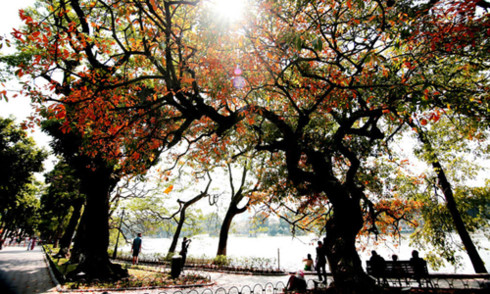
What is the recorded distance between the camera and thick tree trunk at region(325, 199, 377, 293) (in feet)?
20.0

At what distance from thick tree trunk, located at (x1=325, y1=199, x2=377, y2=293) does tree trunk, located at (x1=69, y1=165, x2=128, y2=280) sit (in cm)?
958

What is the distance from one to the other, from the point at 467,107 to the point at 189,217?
2075 cm

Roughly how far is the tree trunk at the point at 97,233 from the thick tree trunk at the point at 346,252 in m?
9.58

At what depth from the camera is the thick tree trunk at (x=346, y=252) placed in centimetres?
609

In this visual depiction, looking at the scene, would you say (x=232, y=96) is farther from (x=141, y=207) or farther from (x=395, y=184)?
(x=141, y=207)

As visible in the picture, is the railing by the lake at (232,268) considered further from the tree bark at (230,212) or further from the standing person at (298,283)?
the standing person at (298,283)

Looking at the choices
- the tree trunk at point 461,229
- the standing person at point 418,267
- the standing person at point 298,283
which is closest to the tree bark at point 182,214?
the standing person at point 298,283

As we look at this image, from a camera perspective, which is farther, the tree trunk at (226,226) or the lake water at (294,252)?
the lake water at (294,252)

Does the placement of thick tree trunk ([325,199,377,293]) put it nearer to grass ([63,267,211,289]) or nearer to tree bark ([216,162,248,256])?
grass ([63,267,211,289])

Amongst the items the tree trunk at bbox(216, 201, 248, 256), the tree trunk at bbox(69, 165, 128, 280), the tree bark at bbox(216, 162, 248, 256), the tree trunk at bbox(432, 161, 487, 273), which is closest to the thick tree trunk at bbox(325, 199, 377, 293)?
the tree trunk at bbox(432, 161, 487, 273)

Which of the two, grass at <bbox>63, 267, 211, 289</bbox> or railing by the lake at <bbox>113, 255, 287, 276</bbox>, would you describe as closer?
grass at <bbox>63, 267, 211, 289</bbox>

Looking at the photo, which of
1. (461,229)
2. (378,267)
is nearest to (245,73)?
(378,267)

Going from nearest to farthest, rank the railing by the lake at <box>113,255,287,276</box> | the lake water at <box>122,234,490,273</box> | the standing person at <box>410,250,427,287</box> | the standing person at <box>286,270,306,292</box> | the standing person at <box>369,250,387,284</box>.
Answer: the standing person at <box>286,270,306,292</box> → the standing person at <box>410,250,427,287</box> → the standing person at <box>369,250,387,284</box> → the railing by the lake at <box>113,255,287,276</box> → the lake water at <box>122,234,490,273</box>

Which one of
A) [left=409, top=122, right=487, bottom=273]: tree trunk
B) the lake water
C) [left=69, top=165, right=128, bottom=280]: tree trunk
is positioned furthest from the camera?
the lake water
